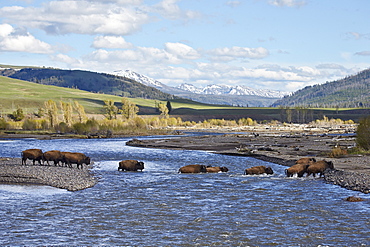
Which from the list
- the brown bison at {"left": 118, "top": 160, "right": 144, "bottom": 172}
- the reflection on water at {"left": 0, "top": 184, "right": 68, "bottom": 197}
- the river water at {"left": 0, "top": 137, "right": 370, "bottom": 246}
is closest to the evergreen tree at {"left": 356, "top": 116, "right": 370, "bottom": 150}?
the river water at {"left": 0, "top": 137, "right": 370, "bottom": 246}

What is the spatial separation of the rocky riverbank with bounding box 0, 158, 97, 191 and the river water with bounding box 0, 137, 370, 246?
94 centimetres

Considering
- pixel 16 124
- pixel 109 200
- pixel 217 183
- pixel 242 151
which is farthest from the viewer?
pixel 16 124

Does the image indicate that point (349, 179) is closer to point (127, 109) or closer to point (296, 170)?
point (296, 170)

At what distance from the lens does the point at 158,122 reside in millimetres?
166375

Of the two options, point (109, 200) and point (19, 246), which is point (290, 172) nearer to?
point (109, 200)

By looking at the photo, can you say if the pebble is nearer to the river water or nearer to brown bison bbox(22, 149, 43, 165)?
the river water

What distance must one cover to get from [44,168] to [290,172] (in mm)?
18488

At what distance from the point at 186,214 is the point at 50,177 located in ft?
42.1

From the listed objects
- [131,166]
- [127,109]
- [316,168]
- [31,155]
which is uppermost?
[127,109]

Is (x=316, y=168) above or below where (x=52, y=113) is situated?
below

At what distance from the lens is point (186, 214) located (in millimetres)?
19562

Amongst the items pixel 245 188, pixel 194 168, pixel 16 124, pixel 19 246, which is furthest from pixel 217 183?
pixel 16 124

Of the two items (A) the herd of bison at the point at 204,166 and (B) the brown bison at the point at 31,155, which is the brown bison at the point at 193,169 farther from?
(B) the brown bison at the point at 31,155

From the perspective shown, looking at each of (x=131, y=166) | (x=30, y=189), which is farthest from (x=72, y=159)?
(x=30, y=189)
